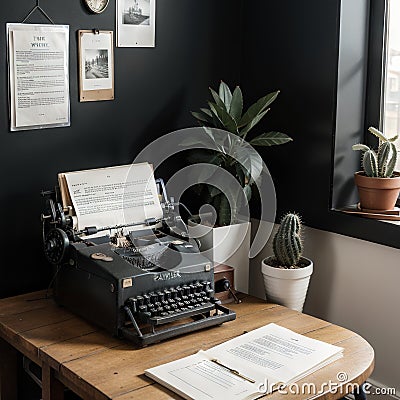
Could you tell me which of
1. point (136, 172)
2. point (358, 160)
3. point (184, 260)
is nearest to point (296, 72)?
point (358, 160)

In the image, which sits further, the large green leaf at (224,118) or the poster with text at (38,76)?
the large green leaf at (224,118)

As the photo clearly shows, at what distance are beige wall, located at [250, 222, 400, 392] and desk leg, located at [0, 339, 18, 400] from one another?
1198 millimetres

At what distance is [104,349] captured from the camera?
223 cm

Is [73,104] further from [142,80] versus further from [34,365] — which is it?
[34,365]

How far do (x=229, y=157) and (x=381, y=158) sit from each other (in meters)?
0.56

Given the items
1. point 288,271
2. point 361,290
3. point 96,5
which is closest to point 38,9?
point 96,5

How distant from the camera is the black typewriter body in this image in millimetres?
2268

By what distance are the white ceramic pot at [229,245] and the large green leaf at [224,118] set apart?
14.8 inches

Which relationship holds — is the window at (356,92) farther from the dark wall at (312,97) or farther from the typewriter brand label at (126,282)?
the typewriter brand label at (126,282)

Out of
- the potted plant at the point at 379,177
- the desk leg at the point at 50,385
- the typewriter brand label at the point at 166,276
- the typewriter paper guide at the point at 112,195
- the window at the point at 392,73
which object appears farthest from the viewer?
the window at the point at 392,73

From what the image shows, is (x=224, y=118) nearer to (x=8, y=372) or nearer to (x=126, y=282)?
(x=126, y=282)

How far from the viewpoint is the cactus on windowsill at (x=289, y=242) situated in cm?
272

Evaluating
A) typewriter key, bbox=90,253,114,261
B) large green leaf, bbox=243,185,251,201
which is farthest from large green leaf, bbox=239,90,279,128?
typewriter key, bbox=90,253,114,261

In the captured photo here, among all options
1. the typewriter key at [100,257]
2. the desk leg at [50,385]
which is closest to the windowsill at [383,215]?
the typewriter key at [100,257]
